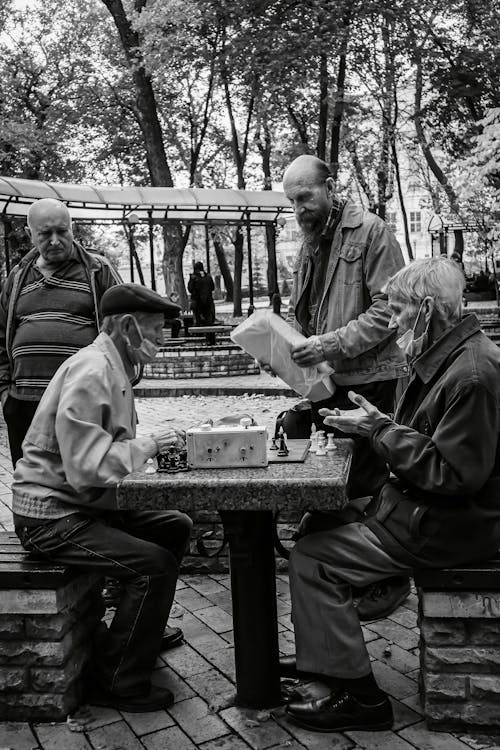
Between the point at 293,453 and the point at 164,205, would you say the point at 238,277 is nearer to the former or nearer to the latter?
the point at 164,205

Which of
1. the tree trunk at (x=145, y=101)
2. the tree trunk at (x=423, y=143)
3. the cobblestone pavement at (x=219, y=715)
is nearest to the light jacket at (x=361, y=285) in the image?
the cobblestone pavement at (x=219, y=715)

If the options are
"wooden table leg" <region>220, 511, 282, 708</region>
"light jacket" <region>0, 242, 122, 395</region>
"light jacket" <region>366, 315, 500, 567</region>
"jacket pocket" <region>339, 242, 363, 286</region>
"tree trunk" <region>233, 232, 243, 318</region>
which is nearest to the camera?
"light jacket" <region>366, 315, 500, 567</region>

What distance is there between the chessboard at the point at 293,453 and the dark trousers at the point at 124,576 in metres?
0.59

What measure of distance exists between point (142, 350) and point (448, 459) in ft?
4.22

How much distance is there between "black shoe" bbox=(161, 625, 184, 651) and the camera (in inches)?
151

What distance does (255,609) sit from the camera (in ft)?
10.4

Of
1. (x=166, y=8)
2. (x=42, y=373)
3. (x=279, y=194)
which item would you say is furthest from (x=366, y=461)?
(x=166, y=8)

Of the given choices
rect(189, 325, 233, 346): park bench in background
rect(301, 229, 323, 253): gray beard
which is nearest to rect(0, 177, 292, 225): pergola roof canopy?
rect(189, 325, 233, 346): park bench in background

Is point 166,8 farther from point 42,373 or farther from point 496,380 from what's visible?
point 496,380

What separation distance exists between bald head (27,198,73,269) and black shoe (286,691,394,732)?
2.92m

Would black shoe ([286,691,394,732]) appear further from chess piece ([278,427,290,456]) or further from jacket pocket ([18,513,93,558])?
jacket pocket ([18,513,93,558])

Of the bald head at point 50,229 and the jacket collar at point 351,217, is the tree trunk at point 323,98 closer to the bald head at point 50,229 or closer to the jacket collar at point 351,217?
the bald head at point 50,229

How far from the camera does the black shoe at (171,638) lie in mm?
3844

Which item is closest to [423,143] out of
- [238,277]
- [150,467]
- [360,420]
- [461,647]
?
[238,277]
